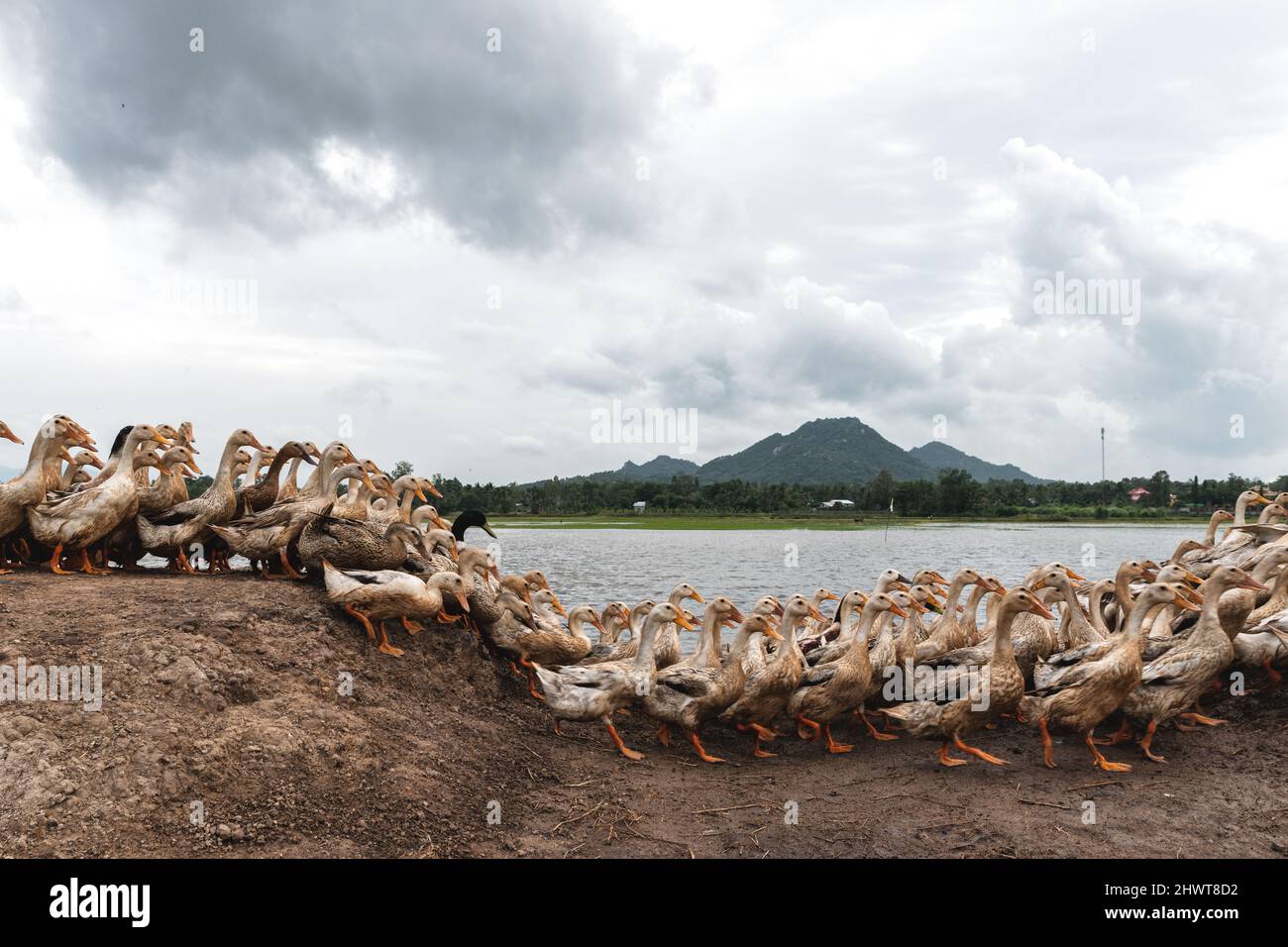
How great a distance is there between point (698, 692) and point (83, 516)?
6695mm

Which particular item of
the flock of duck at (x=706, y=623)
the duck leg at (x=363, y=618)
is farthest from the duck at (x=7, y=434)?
the duck leg at (x=363, y=618)

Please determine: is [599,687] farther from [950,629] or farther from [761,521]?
[761,521]

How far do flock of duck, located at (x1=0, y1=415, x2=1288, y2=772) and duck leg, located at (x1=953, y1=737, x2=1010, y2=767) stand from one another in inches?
2.5

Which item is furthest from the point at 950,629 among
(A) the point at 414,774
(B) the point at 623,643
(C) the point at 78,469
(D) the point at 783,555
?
(D) the point at 783,555

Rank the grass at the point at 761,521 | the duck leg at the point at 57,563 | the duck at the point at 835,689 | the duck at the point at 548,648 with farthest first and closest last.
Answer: the grass at the point at 761,521
the duck at the point at 548,648
the duck at the point at 835,689
the duck leg at the point at 57,563

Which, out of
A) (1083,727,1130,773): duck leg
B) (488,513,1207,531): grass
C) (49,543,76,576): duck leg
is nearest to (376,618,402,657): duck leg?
(49,543,76,576): duck leg

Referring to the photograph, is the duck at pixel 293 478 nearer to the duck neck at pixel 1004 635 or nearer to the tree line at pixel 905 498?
the duck neck at pixel 1004 635

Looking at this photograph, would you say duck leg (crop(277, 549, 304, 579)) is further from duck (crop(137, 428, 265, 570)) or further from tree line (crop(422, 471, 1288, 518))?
tree line (crop(422, 471, 1288, 518))

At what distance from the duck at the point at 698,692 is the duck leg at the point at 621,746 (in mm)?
409

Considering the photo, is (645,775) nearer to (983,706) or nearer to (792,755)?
(792,755)

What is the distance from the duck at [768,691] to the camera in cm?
861

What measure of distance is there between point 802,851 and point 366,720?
12.1 ft

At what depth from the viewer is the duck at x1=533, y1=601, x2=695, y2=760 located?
27.3 ft

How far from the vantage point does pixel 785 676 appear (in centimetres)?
862
